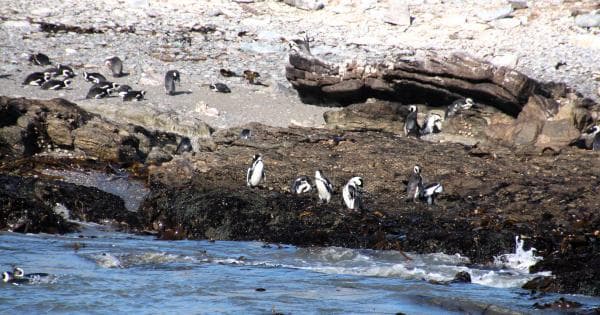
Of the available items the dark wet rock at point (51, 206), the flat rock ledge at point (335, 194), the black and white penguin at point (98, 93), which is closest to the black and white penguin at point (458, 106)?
the flat rock ledge at point (335, 194)

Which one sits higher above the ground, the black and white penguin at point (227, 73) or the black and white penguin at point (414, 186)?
the black and white penguin at point (227, 73)

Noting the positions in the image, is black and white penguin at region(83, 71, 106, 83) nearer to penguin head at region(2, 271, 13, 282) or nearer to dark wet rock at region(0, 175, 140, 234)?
dark wet rock at region(0, 175, 140, 234)

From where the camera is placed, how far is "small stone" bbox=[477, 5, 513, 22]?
23.9 m

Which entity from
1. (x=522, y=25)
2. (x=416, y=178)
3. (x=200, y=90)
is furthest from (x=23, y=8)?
(x=416, y=178)

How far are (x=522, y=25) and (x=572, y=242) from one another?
12818 mm

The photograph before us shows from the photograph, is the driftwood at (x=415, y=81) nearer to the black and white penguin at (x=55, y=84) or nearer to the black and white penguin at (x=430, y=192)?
the black and white penguin at (x=55, y=84)

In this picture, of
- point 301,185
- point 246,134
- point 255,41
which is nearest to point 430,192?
point 301,185

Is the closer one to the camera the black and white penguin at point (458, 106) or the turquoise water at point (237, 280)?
the turquoise water at point (237, 280)

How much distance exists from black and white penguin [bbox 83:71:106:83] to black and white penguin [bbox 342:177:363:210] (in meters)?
7.75

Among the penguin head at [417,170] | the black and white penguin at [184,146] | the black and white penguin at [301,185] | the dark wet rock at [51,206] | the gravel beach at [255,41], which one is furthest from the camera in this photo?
the gravel beach at [255,41]

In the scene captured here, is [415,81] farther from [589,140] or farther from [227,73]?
[227,73]

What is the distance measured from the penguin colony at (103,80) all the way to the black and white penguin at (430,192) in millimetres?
7116

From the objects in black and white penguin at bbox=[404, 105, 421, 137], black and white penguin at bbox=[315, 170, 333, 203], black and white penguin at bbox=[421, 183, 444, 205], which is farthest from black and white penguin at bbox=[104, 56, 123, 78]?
black and white penguin at bbox=[421, 183, 444, 205]

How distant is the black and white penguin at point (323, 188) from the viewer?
13.4m
